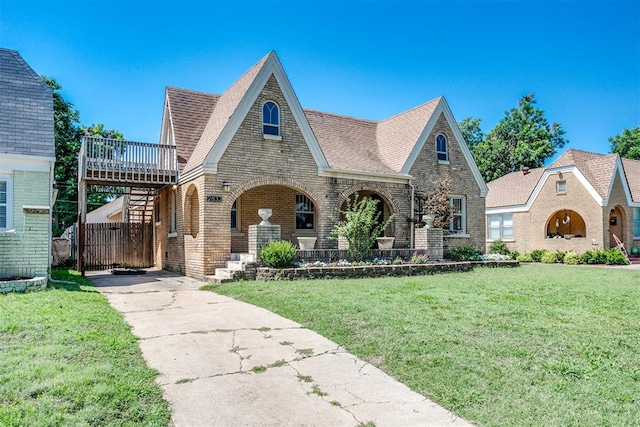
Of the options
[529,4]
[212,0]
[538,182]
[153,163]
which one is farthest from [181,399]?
[538,182]

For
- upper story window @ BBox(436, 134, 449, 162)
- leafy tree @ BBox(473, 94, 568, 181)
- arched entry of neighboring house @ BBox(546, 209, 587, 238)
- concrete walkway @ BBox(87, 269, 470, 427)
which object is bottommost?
concrete walkway @ BBox(87, 269, 470, 427)

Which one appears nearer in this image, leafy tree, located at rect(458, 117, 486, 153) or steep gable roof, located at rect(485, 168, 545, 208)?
steep gable roof, located at rect(485, 168, 545, 208)

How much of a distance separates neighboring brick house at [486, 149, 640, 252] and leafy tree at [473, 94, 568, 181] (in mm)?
12306

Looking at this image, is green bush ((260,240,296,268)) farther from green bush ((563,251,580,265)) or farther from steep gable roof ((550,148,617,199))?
steep gable roof ((550,148,617,199))

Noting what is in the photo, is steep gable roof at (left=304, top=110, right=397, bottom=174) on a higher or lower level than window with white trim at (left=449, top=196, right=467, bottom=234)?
higher

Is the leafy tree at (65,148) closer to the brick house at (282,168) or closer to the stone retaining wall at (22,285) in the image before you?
the brick house at (282,168)

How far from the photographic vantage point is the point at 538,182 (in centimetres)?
2769

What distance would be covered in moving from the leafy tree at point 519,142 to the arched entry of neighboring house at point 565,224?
47.3ft

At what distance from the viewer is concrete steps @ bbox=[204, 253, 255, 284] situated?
12.2 meters

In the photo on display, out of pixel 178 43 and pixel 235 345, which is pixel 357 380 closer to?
pixel 235 345

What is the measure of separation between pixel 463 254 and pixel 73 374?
16909 mm

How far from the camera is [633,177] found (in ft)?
92.6

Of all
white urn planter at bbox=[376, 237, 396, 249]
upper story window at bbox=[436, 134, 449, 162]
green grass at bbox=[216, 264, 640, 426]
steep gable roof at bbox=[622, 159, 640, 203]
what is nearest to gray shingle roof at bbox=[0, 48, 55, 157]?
green grass at bbox=[216, 264, 640, 426]

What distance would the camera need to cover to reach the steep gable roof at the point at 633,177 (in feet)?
86.7
